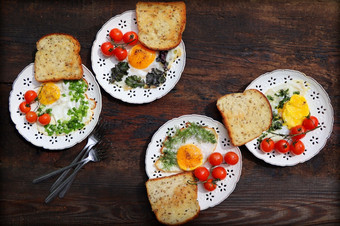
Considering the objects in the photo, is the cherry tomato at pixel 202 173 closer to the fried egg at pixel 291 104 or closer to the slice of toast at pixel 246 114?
the slice of toast at pixel 246 114

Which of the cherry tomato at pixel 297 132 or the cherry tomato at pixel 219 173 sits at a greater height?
the cherry tomato at pixel 297 132

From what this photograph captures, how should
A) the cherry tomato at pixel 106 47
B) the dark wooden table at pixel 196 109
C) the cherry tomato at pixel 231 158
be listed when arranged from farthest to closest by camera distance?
the dark wooden table at pixel 196 109 < the cherry tomato at pixel 106 47 < the cherry tomato at pixel 231 158

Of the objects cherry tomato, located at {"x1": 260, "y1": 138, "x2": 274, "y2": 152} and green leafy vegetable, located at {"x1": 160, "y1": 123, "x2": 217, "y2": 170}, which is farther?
green leafy vegetable, located at {"x1": 160, "y1": 123, "x2": 217, "y2": 170}

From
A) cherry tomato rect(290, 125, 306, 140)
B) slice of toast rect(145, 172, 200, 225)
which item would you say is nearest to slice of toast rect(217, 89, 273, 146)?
cherry tomato rect(290, 125, 306, 140)

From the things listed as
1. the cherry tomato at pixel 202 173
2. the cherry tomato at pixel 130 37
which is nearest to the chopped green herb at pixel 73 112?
the cherry tomato at pixel 130 37

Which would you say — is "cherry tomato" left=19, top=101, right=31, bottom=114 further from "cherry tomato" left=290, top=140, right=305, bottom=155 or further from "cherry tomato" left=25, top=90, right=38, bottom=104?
"cherry tomato" left=290, top=140, right=305, bottom=155

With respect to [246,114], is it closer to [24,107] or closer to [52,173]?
[52,173]

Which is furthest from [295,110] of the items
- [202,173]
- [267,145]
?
[202,173]
